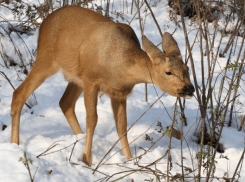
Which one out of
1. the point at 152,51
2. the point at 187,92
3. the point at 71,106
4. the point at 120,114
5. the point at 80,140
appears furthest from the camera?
the point at 71,106

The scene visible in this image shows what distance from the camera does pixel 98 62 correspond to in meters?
4.82

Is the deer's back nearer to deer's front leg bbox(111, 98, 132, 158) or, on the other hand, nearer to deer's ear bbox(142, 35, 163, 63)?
deer's ear bbox(142, 35, 163, 63)

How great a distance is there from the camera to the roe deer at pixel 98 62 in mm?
4434

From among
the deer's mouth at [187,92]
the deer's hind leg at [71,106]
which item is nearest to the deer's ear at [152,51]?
the deer's mouth at [187,92]

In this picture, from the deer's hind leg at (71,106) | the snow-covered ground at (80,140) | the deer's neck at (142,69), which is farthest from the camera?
the deer's hind leg at (71,106)

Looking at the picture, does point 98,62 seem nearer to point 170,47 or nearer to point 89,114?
point 89,114

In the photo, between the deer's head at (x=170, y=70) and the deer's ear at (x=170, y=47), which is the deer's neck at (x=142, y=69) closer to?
the deer's head at (x=170, y=70)

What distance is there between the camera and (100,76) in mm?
4848

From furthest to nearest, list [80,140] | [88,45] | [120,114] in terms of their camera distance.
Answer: [120,114]
[80,140]
[88,45]

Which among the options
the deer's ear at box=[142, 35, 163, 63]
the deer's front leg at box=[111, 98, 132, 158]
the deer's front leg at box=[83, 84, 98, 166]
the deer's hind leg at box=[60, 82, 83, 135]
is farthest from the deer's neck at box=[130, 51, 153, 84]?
the deer's hind leg at box=[60, 82, 83, 135]

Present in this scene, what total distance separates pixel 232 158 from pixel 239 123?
1.25 m

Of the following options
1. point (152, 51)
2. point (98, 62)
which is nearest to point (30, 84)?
point (98, 62)

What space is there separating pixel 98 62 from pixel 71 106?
1248 millimetres

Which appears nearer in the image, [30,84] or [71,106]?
[30,84]
